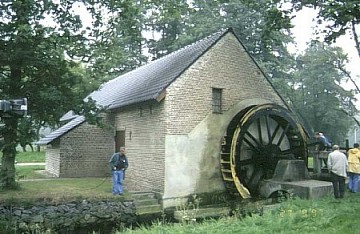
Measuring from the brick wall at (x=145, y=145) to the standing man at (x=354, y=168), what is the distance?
18.5 feet

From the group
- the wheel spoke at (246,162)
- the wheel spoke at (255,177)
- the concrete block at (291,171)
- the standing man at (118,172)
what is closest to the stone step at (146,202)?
the standing man at (118,172)

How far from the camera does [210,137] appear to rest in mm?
14211

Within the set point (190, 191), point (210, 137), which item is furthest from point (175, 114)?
point (190, 191)

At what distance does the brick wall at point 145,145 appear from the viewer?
1338 cm

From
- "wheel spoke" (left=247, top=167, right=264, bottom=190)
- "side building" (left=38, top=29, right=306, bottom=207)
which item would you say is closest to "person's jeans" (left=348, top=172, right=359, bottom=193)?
"wheel spoke" (left=247, top=167, right=264, bottom=190)

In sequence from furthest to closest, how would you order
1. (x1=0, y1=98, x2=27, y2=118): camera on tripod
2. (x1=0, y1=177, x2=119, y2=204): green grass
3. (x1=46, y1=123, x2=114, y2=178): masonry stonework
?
(x1=46, y1=123, x2=114, y2=178): masonry stonework
(x1=0, y1=177, x2=119, y2=204): green grass
(x1=0, y1=98, x2=27, y2=118): camera on tripod

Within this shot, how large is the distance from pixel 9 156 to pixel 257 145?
835 cm

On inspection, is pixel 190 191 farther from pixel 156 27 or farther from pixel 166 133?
pixel 156 27

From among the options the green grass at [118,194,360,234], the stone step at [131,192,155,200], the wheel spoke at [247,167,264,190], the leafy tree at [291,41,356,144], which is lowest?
the stone step at [131,192,155,200]

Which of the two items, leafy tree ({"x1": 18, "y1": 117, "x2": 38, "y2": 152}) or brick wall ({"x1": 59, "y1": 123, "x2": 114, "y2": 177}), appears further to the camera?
brick wall ({"x1": 59, "y1": 123, "x2": 114, "y2": 177})

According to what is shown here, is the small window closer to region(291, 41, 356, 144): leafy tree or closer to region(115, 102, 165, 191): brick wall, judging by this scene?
region(115, 102, 165, 191): brick wall

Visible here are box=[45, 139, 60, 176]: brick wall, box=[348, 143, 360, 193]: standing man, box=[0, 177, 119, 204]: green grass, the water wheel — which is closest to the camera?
box=[0, 177, 119, 204]: green grass

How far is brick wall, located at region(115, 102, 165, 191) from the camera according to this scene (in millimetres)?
13383

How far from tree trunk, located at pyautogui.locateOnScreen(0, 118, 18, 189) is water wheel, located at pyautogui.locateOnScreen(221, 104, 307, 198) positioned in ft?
21.9
